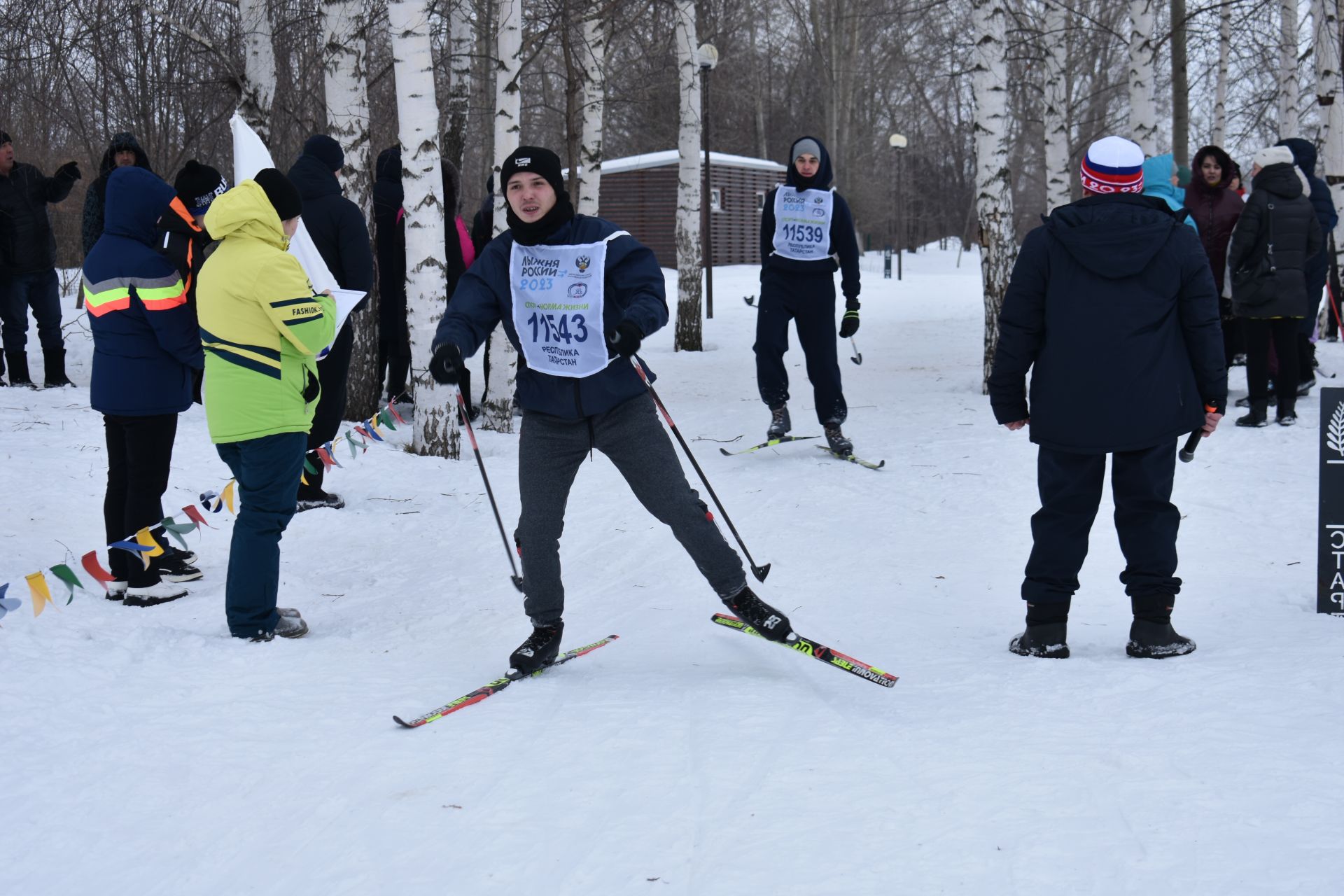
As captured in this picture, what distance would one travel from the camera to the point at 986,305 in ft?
34.9

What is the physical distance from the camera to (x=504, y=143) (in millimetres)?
9812

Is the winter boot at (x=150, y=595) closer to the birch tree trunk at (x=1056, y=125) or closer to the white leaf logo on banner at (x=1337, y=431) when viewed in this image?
the white leaf logo on banner at (x=1337, y=431)

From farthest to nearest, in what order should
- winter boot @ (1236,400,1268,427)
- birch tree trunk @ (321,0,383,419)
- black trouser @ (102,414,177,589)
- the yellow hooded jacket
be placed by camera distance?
winter boot @ (1236,400,1268,427) < birch tree trunk @ (321,0,383,419) < black trouser @ (102,414,177,589) < the yellow hooded jacket

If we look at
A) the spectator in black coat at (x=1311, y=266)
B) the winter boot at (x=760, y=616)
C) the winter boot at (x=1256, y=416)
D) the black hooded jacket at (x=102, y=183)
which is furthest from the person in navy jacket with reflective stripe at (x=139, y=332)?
the spectator in black coat at (x=1311, y=266)

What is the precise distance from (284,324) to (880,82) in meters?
46.0

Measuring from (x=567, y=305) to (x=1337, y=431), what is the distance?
307 centimetres

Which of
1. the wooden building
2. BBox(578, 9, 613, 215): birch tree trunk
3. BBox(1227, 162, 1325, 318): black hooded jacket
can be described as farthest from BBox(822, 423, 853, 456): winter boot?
the wooden building

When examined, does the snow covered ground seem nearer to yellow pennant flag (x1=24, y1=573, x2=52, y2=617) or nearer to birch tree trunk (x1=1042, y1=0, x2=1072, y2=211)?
yellow pennant flag (x1=24, y1=573, x2=52, y2=617)

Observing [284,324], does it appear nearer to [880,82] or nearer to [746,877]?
[746,877]

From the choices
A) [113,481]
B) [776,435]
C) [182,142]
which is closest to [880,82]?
[182,142]

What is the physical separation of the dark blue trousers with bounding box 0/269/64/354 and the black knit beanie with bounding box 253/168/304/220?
6.38 metres

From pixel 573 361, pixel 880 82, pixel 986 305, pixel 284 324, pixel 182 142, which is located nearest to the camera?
pixel 573 361

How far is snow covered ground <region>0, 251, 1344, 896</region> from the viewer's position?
2.76 metres

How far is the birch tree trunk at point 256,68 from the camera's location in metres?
9.38
